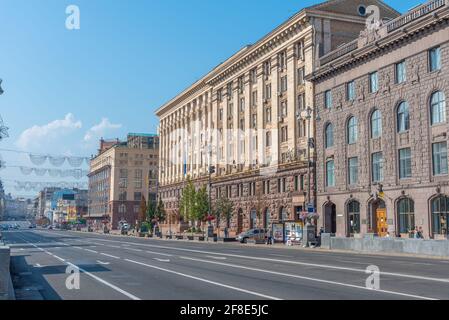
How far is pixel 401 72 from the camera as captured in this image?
46281mm

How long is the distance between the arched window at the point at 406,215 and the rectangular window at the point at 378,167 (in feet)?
10.8

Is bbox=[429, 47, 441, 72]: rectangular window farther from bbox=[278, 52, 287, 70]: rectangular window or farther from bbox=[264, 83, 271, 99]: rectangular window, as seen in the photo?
bbox=[264, 83, 271, 99]: rectangular window

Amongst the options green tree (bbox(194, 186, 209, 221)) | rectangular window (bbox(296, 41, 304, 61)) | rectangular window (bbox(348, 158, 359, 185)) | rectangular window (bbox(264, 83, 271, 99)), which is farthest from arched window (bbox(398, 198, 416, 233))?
green tree (bbox(194, 186, 209, 221))

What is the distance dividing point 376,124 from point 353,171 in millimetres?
5264

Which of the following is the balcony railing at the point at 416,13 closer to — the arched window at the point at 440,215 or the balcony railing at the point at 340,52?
the balcony railing at the point at 340,52

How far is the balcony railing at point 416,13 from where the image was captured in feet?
139

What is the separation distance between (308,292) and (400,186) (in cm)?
3313

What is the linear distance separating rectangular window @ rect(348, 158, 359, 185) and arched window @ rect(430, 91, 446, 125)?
10.2 meters

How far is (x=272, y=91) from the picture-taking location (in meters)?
65.0

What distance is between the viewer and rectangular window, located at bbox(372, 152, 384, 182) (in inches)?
1882

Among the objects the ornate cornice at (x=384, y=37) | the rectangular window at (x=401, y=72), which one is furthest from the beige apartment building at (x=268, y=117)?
the rectangular window at (x=401, y=72)

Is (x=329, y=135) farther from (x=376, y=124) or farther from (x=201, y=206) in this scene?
(x=201, y=206)
